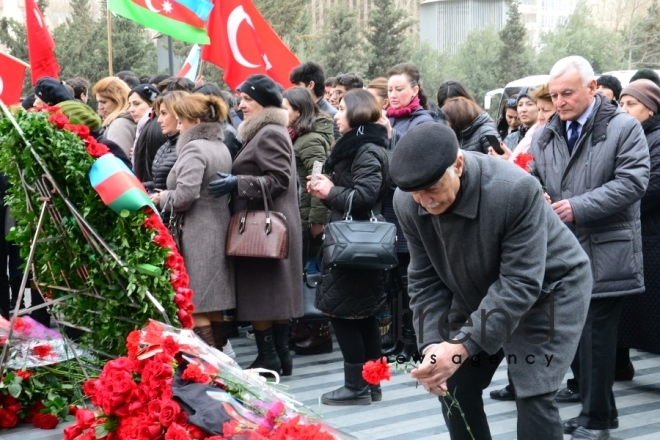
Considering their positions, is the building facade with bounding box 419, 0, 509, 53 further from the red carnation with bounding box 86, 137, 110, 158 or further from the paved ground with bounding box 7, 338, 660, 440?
the red carnation with bounding box 86, 137, 110, 158

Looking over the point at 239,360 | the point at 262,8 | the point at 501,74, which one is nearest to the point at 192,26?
the point at 239,360

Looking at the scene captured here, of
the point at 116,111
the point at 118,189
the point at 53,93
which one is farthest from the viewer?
the point at 116,111

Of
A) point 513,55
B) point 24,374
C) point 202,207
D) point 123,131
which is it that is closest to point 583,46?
point 513,55

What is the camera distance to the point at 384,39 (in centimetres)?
3919

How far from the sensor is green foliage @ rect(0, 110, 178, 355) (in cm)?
465

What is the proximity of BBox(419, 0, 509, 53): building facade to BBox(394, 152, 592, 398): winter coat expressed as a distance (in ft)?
181

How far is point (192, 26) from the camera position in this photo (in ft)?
32.0

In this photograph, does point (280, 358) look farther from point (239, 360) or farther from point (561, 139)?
point (561, 139)

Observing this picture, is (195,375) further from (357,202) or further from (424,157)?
(357,202)

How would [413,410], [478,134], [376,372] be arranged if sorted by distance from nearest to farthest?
[376,372] → [413,410] → [478,134]

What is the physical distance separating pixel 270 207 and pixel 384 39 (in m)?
33.8

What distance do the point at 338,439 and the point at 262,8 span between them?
33.4 m

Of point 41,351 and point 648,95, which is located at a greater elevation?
point 648,95

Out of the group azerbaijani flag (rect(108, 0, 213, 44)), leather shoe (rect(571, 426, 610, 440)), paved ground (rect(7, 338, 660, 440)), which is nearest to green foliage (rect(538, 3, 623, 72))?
azerbaijani flag (rect(108, 0, 213, 44))
